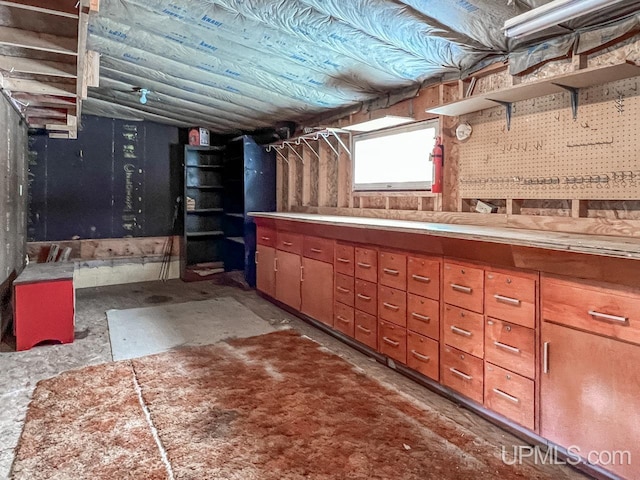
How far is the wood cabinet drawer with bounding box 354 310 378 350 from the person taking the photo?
3.08 meters

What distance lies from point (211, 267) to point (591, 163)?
16.6 feet

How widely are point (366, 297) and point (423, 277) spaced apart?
0.64m

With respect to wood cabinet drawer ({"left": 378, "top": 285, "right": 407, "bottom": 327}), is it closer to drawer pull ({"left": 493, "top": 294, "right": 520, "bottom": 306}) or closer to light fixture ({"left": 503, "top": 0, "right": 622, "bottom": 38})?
drawer pull ({"left": 493, "top": 294, "right": 520, "bottom": 306})

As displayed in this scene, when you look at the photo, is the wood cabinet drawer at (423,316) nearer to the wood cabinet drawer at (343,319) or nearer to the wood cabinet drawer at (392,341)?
the wood cabinet drawer at (392,341)

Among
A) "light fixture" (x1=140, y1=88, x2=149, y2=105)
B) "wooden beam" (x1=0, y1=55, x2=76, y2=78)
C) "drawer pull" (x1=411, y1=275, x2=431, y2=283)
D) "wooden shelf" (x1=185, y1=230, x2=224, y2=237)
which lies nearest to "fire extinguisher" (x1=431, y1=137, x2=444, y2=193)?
"drawer pull" (x1=411, y1=275, x2=431, y2=283)

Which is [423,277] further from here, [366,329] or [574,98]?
[574,98]

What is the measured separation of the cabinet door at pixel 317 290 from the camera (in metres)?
3.62

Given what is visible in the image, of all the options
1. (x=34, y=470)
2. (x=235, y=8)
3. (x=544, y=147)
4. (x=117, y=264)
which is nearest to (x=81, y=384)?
(x=34, y=470)

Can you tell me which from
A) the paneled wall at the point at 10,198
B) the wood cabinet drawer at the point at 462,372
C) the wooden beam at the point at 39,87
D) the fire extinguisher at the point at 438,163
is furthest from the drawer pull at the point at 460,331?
the paneled wall at the point at 10,198

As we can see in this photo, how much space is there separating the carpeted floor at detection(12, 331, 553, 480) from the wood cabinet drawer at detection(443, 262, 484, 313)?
624 mm

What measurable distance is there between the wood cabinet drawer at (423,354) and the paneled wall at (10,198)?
3195 millimetres

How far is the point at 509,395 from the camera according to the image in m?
2.11

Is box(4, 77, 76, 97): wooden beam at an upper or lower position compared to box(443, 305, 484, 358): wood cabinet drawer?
upper

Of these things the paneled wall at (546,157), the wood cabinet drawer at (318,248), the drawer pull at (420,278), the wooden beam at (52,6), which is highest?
the wooden beam at (52,6)
